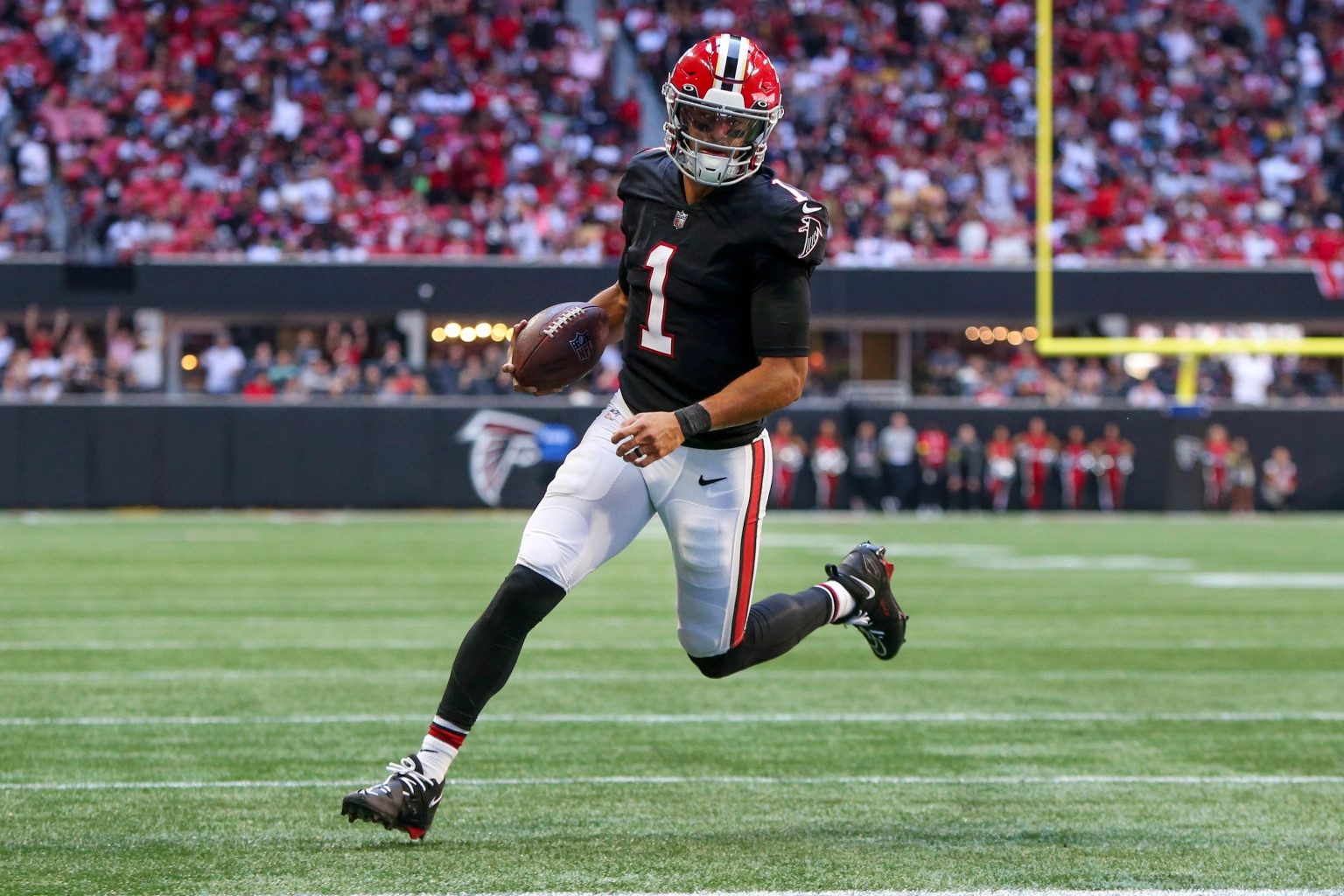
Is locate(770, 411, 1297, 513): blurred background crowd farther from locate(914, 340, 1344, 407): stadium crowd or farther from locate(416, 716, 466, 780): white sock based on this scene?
locate(416, 716, 466, 780): white sock

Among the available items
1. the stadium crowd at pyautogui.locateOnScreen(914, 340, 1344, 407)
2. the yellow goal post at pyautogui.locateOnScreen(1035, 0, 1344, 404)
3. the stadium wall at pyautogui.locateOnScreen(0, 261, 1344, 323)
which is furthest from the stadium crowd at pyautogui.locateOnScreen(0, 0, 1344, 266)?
the yellow goal post at pyautogui.locateOnScreen(1035, 0, 1344, 404)

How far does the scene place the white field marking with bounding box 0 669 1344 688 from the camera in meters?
6.21

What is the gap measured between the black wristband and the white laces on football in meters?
0.92

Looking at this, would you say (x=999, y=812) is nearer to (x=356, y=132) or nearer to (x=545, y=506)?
(x=545, y=506)

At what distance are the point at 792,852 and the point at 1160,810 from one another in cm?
106

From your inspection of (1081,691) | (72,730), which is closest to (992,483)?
(1081,691)

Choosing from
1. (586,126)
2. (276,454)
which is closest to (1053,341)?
(586,126)

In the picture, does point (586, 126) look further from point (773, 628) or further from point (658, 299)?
point (658, 299)

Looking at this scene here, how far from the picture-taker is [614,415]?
3.81 meters

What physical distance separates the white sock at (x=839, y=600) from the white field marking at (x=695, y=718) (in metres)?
1.09

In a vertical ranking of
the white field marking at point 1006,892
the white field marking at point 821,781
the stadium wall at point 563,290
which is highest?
the stadium wall at point 563,290

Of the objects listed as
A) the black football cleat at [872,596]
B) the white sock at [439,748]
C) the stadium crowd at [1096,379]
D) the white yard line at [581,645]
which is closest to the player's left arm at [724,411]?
the white sock at [439,748]

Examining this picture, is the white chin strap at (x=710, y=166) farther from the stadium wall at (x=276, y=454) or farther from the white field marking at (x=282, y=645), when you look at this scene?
the stadium wall at (x=276, y=454)

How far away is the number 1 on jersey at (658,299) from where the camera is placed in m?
3.71
